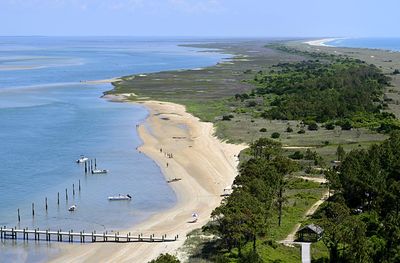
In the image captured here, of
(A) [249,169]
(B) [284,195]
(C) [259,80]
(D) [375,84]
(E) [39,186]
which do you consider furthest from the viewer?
(C) [259,80]

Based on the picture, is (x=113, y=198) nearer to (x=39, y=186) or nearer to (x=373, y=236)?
(x=39, y=186)

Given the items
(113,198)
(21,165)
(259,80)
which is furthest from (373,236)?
(259,80)

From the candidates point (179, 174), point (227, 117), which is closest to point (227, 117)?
point (227, 117)

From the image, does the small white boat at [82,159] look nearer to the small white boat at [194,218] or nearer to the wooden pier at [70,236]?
the wooden pier at [70,236]

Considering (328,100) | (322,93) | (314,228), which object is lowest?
(314,228)

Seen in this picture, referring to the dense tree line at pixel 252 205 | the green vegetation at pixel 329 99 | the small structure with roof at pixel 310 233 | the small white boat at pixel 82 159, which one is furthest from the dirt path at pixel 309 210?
the green vegetation at pixel 329 99

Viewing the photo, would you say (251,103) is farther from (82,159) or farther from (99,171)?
(99,171)
